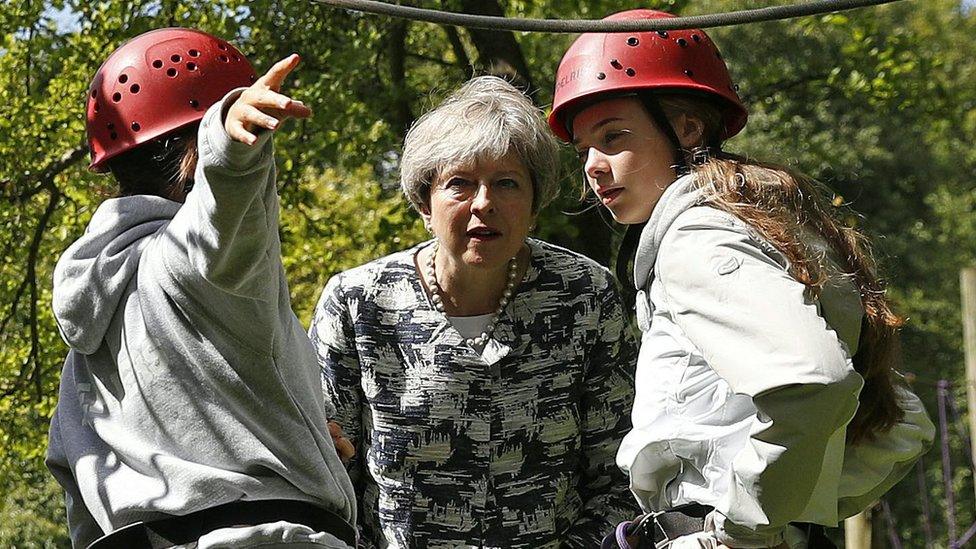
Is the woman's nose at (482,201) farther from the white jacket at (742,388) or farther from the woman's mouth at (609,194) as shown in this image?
the white jacket at (742,388)

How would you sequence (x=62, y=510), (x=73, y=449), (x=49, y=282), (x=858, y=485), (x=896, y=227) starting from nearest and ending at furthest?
(x=73, y=449), (x=858, y=485), (x=49, y=282), (x=62, y=510), (x=896, y=227)

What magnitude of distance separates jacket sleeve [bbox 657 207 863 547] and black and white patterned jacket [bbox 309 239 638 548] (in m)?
1.03

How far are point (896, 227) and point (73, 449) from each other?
76.9 ft

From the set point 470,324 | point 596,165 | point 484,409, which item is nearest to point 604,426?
point 484,409

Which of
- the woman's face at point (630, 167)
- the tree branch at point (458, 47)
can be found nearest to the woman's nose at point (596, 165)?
the woman's face at point (630, 167)

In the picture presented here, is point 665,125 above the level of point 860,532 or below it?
above

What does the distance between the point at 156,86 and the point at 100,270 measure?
499mm

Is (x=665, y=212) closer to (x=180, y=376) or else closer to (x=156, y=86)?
(x=180, y=376)

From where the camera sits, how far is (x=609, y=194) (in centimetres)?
296

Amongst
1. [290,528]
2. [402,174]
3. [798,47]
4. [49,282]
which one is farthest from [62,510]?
[798,47]

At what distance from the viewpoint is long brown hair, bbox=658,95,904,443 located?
249 cm

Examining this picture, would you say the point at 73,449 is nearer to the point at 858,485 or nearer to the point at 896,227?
the point at 858,485

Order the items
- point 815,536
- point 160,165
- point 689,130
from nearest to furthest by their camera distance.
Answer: point 815,536 → point 160,165 → point 689,130

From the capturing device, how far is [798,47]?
2302 cm
